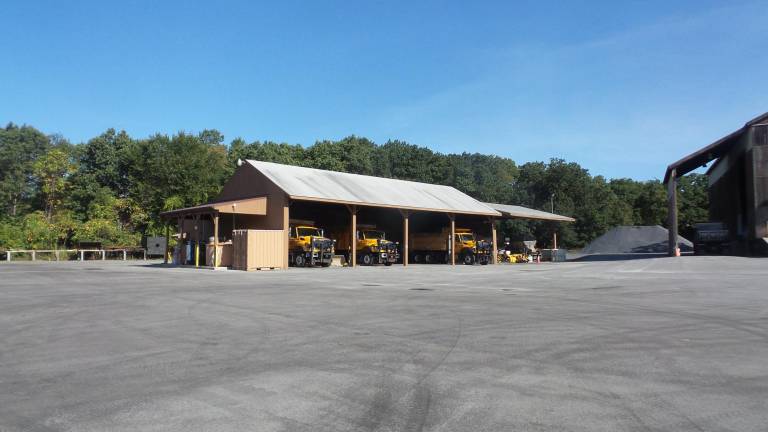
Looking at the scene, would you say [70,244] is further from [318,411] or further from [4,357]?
[318,411]

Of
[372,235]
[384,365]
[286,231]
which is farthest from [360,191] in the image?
[384,365]

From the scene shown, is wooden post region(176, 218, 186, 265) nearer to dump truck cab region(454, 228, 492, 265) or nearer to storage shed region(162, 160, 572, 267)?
storage shed region(162, 160, 572, 267)

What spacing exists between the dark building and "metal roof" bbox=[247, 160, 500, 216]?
686 inches

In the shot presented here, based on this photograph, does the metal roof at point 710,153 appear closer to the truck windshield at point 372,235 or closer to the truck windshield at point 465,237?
the truck windshield at point 465,237

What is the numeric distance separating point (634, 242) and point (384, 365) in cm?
6484

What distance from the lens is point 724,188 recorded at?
52.3 meters

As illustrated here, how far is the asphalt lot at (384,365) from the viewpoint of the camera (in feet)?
14.9

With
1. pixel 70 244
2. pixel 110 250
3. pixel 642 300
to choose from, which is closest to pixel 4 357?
pixel 642 300

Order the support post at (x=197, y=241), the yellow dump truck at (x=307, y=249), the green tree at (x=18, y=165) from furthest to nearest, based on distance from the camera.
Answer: the green tree at (x=18, y=165)
the yellow dump truck at (x=307, y=249)
the support post at (x=197, y=241)

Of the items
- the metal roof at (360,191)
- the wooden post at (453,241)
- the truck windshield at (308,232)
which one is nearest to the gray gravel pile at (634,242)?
the metal roof at (360,191)

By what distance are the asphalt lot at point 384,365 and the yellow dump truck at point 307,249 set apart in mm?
19036

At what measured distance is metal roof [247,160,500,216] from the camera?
1247 inches

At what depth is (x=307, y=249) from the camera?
105ft

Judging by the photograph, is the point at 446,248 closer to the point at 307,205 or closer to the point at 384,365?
the point at 307,205
